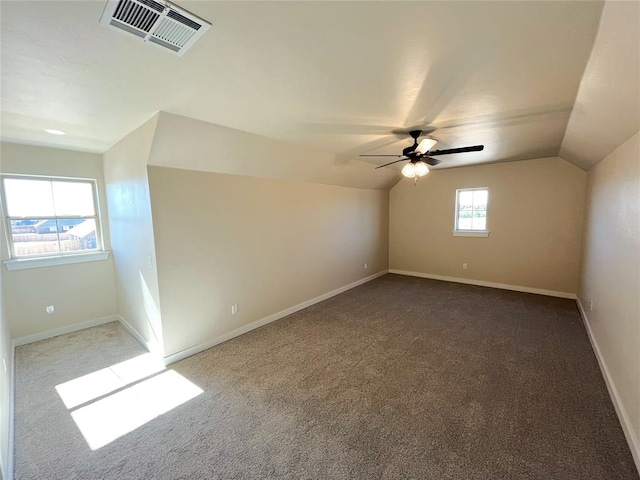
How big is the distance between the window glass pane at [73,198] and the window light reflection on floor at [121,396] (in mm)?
2301

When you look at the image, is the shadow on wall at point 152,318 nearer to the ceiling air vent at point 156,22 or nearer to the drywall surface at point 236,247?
the drywall surface at point 236,247

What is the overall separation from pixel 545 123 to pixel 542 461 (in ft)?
9.92

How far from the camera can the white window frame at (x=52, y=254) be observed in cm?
320

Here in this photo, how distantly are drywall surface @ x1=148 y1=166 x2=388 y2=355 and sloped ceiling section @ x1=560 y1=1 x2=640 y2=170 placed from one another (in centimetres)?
323

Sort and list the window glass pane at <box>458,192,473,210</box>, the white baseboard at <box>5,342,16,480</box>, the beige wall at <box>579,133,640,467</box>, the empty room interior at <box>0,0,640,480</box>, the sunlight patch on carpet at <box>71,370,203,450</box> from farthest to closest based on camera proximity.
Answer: the window glass pane at <box>458,192,473,210</box> → the sunlight patch on carpet at <box>71,370,203,450</box> → the beige wall at <box>579,133,640,467</box> → the white baseboard at <box>5,342,16,480</box> → the empty room interior at <box>0,0,640,480</box>

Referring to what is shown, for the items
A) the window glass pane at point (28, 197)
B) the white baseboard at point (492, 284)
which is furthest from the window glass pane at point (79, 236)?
the white baseboard at point (492, 284)

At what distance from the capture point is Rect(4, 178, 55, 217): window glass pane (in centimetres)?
323

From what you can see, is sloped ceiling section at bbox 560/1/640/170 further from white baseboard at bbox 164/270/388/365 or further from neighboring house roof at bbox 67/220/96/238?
neighboring house roof at bbox 67/220/96/238

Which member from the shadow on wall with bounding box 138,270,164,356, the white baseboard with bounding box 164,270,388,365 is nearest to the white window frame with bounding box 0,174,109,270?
the shadow on wall with bounding box 138,270,164,356

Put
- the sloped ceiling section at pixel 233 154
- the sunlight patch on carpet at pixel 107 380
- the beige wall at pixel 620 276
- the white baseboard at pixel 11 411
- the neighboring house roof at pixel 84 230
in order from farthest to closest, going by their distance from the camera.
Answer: the neighboring house roof at pixel 84 230
the sloped ceiling section at pixel 233 154
the sunlight patch on carpet at pixel 107 380
the beige wall at pixel 620 276
the white baseboard at pixel 11 411

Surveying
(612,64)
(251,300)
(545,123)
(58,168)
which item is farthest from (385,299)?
(58,168)

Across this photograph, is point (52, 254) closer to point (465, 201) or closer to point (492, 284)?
point (465, 201)

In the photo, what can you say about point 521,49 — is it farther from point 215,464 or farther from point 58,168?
Answer: point 58,168

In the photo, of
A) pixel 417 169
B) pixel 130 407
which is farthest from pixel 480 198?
pixel 130 407
